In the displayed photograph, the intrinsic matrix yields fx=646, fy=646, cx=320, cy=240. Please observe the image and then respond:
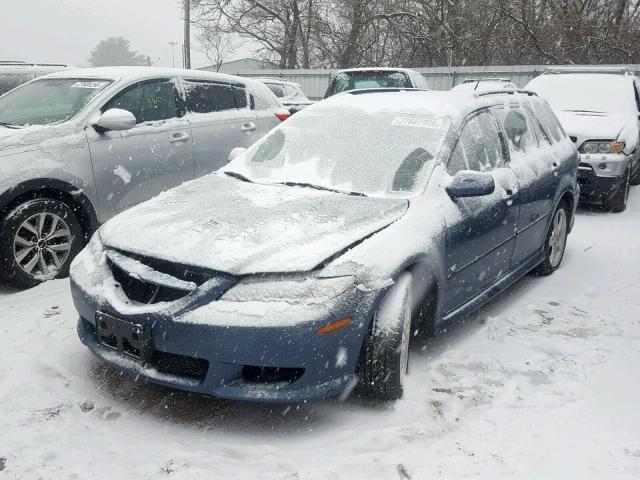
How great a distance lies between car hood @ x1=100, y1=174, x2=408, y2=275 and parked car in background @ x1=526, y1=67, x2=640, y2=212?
562 cm

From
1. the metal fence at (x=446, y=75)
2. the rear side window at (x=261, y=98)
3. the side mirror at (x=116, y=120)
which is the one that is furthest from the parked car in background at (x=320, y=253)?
the metal fence at (x=446, y=75)

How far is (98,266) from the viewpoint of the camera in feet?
10.7

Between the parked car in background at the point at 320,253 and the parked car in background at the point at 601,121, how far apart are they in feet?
13.1

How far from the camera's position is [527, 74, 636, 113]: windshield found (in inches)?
363

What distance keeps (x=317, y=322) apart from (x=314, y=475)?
636mm

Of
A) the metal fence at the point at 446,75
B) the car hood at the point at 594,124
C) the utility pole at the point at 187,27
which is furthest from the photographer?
the utility pole at the point at 187,27

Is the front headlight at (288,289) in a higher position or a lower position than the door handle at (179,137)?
lower

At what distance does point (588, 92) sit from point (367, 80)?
4463mm

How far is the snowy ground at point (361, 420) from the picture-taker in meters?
2.77

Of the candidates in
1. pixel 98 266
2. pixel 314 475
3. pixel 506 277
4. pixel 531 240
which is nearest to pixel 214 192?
pixel 98 266

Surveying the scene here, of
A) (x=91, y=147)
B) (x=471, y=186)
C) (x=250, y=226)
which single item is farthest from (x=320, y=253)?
(x=91, y=147)

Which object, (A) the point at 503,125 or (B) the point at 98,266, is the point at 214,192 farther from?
(A) the point at 503,125

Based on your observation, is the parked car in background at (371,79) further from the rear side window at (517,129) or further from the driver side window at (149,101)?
the rear side window at (517,129)

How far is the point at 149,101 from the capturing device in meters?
5.93
